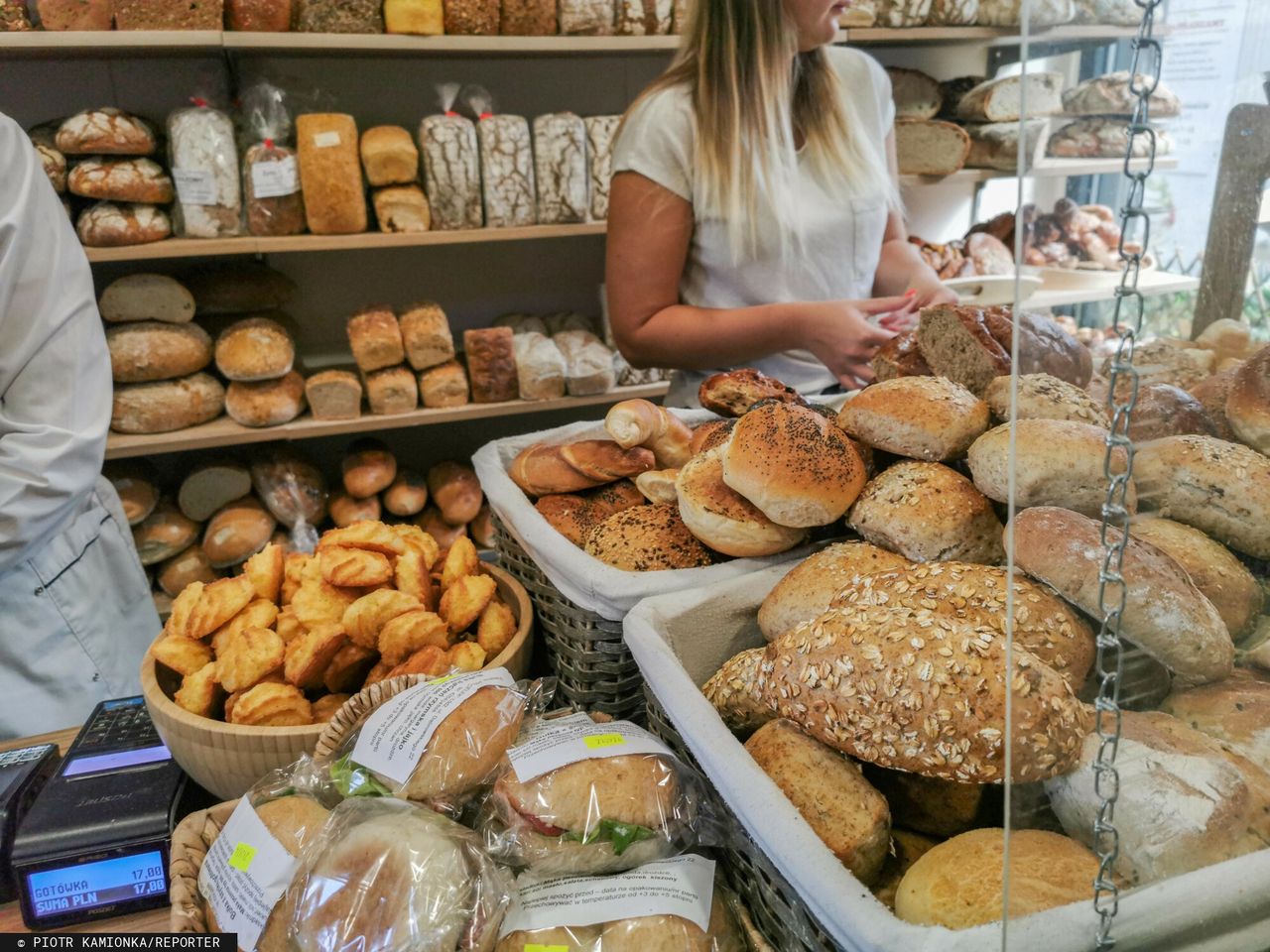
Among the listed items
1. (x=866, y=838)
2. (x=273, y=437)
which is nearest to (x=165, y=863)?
(x=866, y=838)

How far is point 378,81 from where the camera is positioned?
2.66 m

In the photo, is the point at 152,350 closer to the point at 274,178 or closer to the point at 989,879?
the point at 274,178

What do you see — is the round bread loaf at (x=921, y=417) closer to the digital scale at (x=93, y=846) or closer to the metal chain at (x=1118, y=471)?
the metal chain at (x=1118, y=471)

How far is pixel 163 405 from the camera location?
2281 millimetres

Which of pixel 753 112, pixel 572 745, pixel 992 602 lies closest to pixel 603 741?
pixel 572 745

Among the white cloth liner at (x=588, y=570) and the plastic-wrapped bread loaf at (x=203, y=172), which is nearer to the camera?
the white cloth liner at (x=588, y=570)

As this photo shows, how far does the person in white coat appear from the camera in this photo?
1407 millimetres

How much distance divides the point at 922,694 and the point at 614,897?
0.27m

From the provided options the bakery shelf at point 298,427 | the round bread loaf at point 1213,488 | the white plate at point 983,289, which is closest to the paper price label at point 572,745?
the round bread loaf at point 1213,488

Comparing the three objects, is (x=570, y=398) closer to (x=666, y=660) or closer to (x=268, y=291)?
(x=268, y=291)

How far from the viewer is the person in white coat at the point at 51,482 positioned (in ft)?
4.62

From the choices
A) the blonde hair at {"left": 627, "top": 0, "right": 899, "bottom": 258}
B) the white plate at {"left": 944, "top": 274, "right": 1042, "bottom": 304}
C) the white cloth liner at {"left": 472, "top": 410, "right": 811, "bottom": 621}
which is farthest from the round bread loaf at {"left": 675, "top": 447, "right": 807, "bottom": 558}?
the white plate at {"left": 944, "top": 274, "right": 1042, "bottom": 304}

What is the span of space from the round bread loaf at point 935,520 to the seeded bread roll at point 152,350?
Answer: 200 cm

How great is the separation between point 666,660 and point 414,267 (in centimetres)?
236
